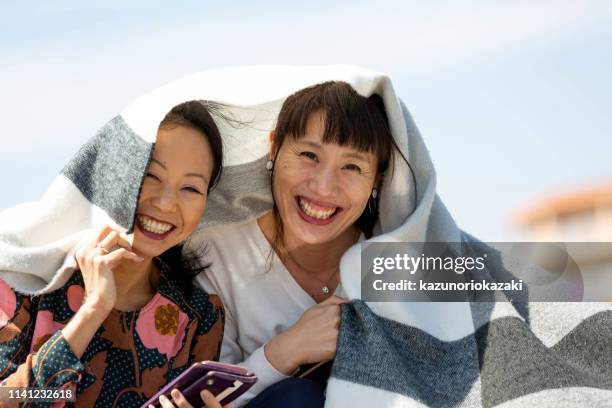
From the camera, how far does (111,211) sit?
8.61 feet

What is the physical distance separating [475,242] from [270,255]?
1.93ft

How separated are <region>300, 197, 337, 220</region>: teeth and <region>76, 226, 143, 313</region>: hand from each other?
0.53m

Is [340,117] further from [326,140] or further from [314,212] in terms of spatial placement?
[314,212]

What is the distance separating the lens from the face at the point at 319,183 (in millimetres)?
2797

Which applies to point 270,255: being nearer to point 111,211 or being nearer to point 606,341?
point 111,211

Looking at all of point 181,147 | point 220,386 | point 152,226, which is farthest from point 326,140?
point 220,386

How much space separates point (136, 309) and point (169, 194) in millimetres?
320

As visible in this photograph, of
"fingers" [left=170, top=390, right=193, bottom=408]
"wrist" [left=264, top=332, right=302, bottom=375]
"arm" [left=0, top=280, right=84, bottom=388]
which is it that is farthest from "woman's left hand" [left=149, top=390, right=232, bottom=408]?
"wrist" [left=264, top=332, right=302, bottom=375]

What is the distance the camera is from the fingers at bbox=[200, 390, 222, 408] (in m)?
2.34

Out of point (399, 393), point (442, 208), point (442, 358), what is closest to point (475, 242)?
point (442, 208)

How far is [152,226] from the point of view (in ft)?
8.45

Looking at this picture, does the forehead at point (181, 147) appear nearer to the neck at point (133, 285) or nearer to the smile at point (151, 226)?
the smile at point (151, 226)

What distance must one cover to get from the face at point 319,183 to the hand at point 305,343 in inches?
10.1

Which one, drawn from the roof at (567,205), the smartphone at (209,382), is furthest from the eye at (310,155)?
the roof at (567,205)
